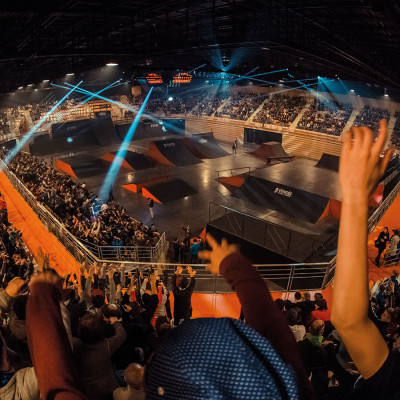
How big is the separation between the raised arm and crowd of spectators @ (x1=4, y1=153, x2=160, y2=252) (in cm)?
1017

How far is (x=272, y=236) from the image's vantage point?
11.1 metres

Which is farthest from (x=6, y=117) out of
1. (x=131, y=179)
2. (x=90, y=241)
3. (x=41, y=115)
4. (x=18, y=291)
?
(x=18, y=291)

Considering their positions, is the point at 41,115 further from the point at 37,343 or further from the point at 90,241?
the point at 37,343

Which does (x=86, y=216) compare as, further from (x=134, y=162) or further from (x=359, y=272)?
(x=359, y=272)

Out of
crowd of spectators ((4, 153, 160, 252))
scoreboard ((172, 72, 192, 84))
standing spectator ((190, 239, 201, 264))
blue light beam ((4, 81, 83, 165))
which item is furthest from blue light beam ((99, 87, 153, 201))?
standing spectator ((190, 239, 201, 264))

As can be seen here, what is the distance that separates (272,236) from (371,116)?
74.2 feet

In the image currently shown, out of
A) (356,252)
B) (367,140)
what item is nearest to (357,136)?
(367,140)

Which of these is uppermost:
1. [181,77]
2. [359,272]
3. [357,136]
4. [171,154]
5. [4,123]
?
[181,77]

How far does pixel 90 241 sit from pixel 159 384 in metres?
10.4

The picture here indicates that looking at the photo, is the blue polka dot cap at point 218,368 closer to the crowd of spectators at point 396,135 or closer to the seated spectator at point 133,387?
the seated spectator at point 133,387

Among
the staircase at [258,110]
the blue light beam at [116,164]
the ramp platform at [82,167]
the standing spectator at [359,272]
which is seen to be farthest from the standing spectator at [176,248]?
the staircase at [258,110]

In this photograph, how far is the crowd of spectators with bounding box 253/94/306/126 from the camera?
3268 centimetres

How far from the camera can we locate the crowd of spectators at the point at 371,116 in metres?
26.9

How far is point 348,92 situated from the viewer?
99.6ft
